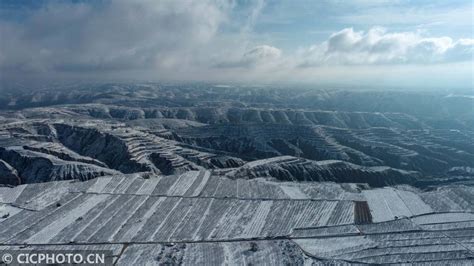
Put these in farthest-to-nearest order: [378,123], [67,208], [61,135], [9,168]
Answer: [378,123] < [61,135] < [9,168] < [67,208]

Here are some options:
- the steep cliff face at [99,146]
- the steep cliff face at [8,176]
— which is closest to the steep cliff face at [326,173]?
the steep cliff face at [99,146]

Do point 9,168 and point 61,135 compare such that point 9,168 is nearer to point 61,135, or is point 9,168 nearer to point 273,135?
point 61,135

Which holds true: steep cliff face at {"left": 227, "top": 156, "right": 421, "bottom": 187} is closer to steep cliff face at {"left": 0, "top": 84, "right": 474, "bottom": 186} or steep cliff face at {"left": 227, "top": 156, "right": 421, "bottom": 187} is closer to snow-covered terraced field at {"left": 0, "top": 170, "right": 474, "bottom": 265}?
steep cliff face at {"left": 0, "top": 84, "right": 474, "bottom": 186}

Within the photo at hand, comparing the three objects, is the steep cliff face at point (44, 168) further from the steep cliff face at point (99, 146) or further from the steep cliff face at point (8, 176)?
the steep cliff face at point (99, 146)

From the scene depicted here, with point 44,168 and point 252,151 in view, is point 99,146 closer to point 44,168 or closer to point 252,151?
point 44,168

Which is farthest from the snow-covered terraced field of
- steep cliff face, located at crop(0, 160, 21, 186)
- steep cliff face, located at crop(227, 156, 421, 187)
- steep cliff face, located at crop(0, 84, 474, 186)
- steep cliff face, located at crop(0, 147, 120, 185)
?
steep cliff face, located at crop(0, 160, 21, 186)

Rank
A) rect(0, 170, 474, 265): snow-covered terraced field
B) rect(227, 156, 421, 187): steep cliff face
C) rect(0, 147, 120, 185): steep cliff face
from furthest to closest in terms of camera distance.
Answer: rect(227, 156, 421, 187): steep cliff face
rect(0, 147, 120, 185): steep cliff face
rect(0, 170, 474, 265): snow-covered terraced field

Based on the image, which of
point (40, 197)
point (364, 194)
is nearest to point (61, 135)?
point (40, 197)

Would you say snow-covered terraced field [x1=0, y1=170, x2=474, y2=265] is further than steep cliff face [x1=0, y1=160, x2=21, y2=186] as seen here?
No

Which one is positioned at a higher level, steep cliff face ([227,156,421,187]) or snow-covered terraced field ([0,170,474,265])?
snow-covered terraced field ([0,170,474,265])

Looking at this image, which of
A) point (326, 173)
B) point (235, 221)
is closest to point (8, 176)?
point (235, 221)

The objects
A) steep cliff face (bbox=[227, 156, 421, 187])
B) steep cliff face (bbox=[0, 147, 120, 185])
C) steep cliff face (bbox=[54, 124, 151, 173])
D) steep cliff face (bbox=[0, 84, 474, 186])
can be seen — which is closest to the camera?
steep cliff face (bbox=[0, 147, 120, 185])
